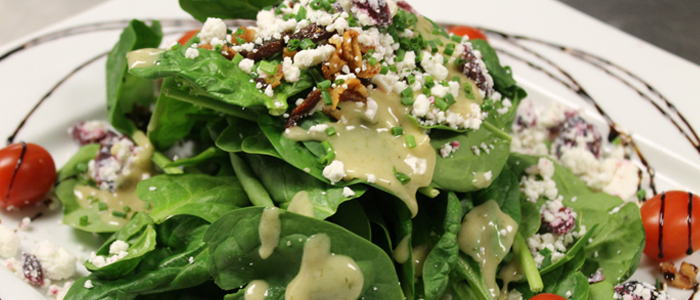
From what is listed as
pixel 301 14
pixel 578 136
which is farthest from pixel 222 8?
pixel 578 136

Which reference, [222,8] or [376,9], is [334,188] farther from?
[222,8]

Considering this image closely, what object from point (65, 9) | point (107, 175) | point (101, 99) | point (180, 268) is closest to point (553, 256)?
point (180, 268)

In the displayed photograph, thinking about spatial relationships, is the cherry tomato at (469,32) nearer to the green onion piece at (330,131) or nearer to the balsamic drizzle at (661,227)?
the balsamic drizzle at (661,227)

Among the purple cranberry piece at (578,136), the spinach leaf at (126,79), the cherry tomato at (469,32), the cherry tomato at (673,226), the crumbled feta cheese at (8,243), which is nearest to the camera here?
the crumbled feta cheese at (8,243)

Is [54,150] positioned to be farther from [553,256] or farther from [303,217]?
[553,256]

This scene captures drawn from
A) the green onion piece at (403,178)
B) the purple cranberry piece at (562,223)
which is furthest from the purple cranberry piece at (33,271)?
the purple cranberry piece at (562,223)

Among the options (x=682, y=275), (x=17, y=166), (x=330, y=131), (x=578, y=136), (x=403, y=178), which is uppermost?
(x=330, y=131)
